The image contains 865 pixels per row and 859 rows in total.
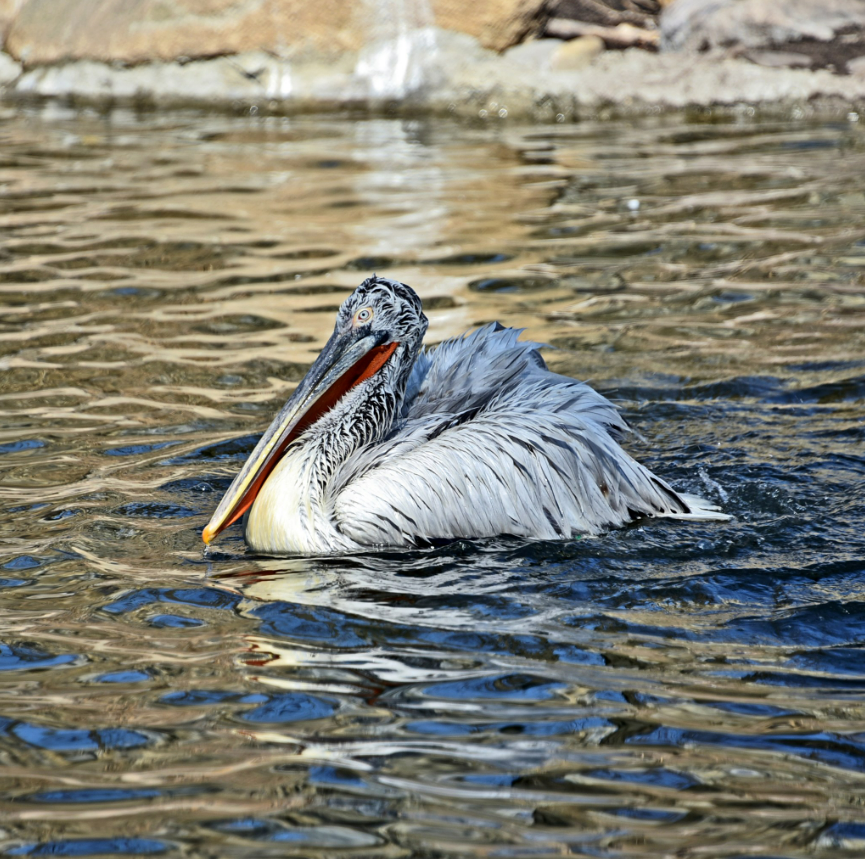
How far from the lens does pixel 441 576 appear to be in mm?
3578

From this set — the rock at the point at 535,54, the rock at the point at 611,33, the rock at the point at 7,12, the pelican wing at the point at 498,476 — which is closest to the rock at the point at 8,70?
the rock at the point at 7,12

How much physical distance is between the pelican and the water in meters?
0.10

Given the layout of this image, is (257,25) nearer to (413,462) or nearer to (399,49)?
(399,49)

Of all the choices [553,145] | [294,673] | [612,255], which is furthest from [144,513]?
[553,145]

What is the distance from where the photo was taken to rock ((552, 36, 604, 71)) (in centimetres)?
1077

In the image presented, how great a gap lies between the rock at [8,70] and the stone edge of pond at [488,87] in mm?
481

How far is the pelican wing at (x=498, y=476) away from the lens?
379cm

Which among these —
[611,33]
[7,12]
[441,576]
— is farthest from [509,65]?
[441,576]

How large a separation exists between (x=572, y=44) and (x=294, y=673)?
8.99 metres

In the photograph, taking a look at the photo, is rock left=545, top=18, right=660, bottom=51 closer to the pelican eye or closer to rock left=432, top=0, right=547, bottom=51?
rock left=432, top=0, right=547, bottom=51

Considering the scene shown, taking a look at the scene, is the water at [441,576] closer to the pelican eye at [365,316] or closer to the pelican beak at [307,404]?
the pelican beak at [307,404]

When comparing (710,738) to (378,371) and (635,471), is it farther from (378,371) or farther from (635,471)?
(378,371)

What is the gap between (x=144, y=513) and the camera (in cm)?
402

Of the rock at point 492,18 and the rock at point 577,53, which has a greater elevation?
the rock at point 492,18
